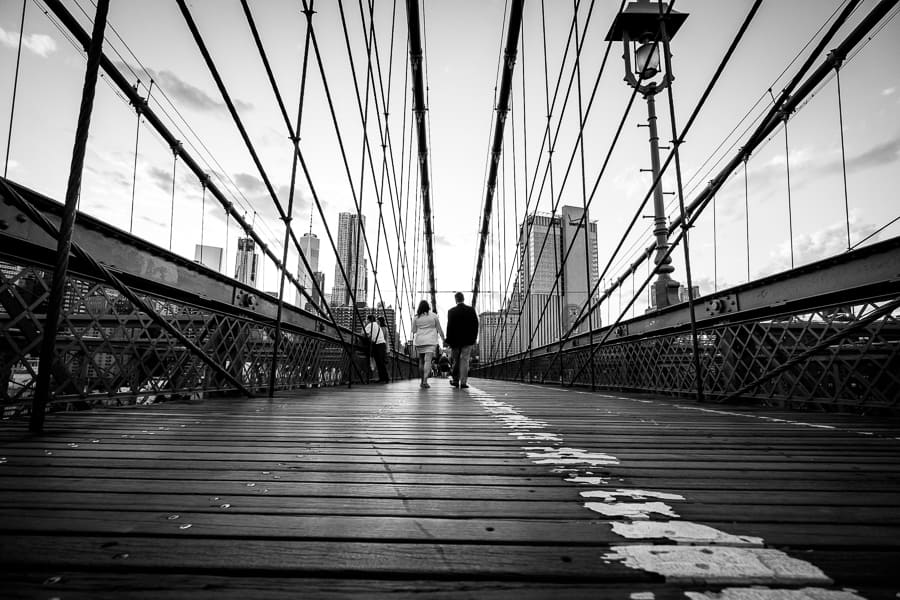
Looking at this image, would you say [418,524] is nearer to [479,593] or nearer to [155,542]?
[479,593]

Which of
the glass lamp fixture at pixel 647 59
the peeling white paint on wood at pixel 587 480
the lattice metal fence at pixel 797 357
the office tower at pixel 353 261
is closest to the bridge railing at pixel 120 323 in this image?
the office tower at pixel 353 261

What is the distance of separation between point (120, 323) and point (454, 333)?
11.6ft

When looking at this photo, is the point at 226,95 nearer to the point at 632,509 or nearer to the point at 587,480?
the point at 587,480

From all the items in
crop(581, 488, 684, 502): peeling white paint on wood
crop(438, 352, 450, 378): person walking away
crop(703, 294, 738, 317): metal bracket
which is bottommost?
crop(438, 352, 450, 378): person walking away

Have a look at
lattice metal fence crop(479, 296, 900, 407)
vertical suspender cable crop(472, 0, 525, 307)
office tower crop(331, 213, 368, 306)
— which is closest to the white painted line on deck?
lattice metal fence crop(479, 296, 900, 407)

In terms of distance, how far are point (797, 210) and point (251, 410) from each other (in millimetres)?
6092

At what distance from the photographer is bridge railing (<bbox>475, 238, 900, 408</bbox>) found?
227 cm

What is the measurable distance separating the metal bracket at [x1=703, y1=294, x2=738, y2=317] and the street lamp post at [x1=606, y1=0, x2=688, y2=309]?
0.59 meters

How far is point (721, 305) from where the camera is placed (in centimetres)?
358

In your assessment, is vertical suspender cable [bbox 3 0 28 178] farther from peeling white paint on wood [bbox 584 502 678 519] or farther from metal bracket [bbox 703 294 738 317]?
metal bracket [bbox 703 294 738 317]

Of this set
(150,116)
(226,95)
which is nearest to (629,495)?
(226,95)

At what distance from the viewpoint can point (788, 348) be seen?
2717mm

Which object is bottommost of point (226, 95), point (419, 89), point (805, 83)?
point (226, 95)

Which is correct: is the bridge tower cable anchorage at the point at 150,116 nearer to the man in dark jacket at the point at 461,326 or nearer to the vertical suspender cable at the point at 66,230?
the vertical suspender cable at the point at 66,230
